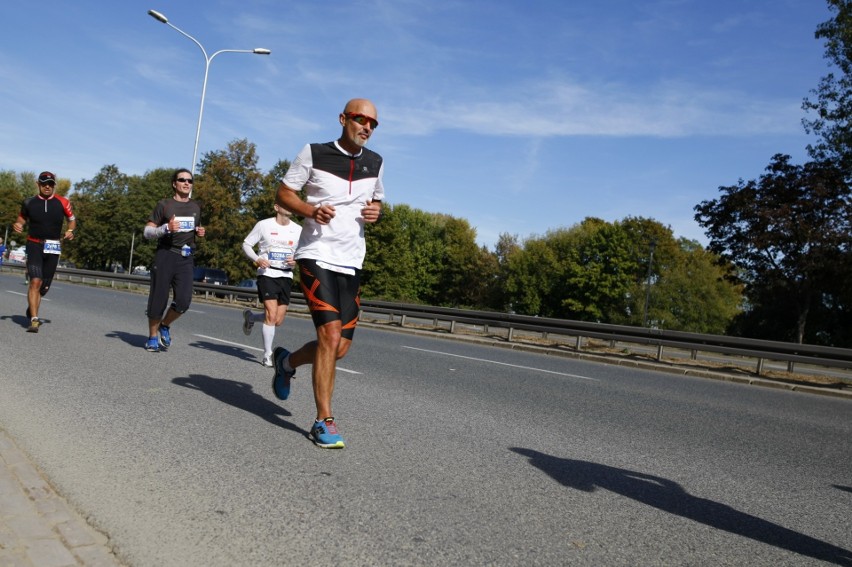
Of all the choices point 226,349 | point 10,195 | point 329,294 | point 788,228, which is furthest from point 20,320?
point 10,195

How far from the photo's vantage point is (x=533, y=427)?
6148 millimetres

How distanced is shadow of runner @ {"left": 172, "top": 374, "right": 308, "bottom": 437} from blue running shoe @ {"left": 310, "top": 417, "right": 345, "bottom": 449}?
1.24 ft

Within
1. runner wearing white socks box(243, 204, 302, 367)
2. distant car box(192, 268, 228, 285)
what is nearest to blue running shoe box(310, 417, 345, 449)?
runner wearing white socks box(243, 204, 302, 367)

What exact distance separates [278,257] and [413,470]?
17.9 ft

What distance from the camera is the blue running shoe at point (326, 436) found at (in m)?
4.62

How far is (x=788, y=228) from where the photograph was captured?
96.7 feet

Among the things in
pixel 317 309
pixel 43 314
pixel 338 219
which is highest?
pixel 338 219

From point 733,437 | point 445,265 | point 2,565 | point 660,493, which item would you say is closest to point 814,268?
point 733,437

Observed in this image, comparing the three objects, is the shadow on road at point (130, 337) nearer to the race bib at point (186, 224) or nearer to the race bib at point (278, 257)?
the race bib at point (186, 224)

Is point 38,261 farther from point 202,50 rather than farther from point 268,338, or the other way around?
point 202,50

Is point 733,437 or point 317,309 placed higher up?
point 317,309

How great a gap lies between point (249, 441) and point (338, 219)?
151 centimetres

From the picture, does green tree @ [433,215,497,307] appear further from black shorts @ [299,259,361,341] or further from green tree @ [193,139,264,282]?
black shorts @ [299,259,361,341]

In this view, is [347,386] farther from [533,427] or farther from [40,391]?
[40,391]
